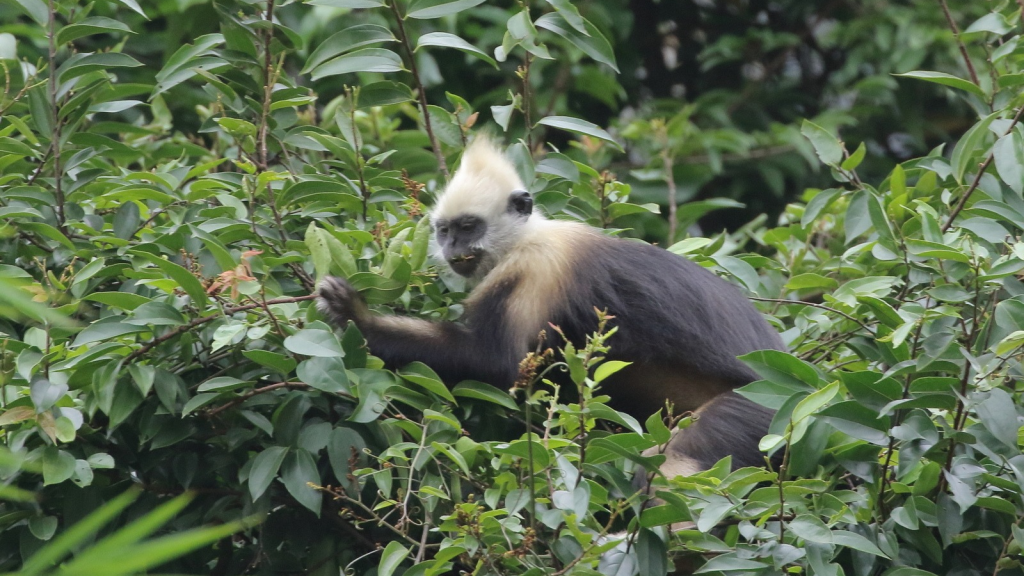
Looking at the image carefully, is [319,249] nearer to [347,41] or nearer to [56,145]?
[347,41]

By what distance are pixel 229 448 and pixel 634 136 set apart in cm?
414

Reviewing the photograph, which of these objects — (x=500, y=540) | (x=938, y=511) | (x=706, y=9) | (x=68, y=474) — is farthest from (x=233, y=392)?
(x=706, y=9)

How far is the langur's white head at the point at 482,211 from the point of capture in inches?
170

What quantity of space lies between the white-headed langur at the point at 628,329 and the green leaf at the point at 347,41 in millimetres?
872

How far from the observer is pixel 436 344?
3602 millimetres

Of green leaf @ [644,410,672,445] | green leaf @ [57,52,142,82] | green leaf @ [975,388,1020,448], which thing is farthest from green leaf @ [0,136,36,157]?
green leaf @ [975,388,1020,448]

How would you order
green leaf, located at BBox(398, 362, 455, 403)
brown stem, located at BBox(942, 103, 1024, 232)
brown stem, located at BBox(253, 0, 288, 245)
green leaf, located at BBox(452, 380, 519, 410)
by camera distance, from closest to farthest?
1. green leaf, located at BBox(398, 362, 455, 403)
2. green leaf, located at BBox(452, 380, 519, 410)
3. brown stem, located at BBox(942, 103, 1024, 232)
4. brown stem, located at BBox(253, 0, 288, 245)

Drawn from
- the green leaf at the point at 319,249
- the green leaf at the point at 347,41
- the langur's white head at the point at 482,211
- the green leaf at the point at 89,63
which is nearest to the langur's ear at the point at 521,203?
the langur's white head at the point at 482,211

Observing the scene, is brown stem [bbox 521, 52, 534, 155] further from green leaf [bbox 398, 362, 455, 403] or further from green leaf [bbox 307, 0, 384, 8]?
green leaf [bbox 398, 362, 455, 403]

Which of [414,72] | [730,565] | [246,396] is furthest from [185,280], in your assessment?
[730,565]

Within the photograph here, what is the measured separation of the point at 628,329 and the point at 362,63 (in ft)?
4.57

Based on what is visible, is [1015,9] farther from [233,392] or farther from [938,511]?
[233,392]

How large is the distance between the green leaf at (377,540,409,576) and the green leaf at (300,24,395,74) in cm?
171

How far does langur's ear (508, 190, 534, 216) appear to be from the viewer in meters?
4.32
